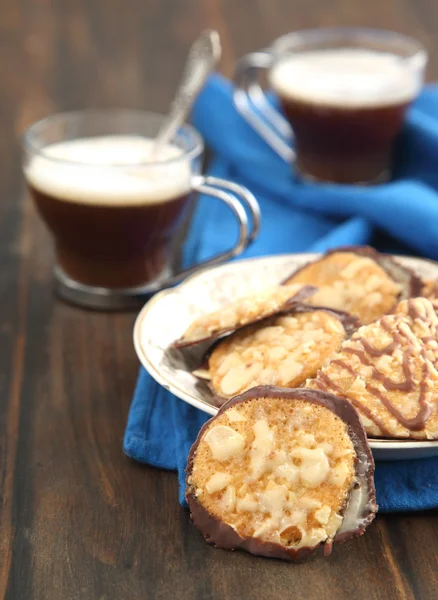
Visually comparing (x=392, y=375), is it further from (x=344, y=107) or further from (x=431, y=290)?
(x=344, y=107)

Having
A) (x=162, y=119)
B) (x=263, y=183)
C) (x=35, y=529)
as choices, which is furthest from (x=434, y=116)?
(x=35, y=529)

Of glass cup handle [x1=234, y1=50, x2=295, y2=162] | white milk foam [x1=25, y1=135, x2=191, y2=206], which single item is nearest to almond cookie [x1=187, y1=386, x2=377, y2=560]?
white milk foam [x1=25, y1=135, x2=191, y2=206]

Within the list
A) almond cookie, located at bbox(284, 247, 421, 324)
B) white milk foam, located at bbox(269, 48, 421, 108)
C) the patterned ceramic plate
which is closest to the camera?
the patterned ceramic plate

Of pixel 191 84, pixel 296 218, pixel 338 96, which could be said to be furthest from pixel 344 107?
pixel 191 84

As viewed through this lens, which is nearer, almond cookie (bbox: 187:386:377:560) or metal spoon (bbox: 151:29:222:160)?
almond cookie (bbox: 187:386:377:560)

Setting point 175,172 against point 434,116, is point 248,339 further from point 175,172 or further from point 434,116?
point 434,116

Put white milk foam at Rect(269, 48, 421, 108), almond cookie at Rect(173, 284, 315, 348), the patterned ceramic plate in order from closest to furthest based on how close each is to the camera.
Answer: the patterned ceramic plate, almond cookie at Rect(173, 284, 315, 348), white milk foam at Rect(269, 48, 421, 108)

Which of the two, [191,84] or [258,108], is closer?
[191,84]

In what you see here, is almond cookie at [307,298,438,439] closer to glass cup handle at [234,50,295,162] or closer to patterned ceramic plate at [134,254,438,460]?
patterned ceramic plate at [134,254,438,460]
